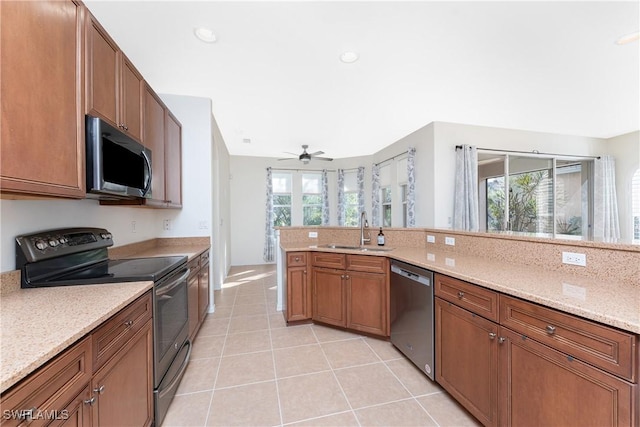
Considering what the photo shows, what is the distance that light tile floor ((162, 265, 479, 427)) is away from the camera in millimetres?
1583

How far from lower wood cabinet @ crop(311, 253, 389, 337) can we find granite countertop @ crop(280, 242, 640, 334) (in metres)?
0.59

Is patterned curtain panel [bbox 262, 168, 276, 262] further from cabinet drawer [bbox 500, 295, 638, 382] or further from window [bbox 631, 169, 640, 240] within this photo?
window [bbox 631, 169, 640, 240]

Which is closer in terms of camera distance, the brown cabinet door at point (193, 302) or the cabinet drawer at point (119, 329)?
the cabinet drawer at point (119, 329)

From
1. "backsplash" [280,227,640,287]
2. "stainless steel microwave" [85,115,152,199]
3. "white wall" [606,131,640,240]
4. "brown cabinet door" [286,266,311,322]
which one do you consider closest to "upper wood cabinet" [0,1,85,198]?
"stainless steel microwave" [85,115,152,199]

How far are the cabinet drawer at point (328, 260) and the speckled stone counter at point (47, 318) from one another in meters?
1.69

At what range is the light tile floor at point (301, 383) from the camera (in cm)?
158

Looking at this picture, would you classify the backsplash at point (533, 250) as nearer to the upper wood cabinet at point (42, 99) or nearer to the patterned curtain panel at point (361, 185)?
the upper wood cabinet at point (42, 99)

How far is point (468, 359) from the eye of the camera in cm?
152

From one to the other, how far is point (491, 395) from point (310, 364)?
1.33m

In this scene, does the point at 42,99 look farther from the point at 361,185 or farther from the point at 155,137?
→ the point at 361,185

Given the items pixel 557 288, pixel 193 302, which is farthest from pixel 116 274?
pixel 557 288

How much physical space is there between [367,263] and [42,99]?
244 centimetres

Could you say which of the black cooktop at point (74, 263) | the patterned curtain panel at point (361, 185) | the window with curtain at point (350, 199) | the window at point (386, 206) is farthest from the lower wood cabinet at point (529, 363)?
the window with curtain at point (350, 199)

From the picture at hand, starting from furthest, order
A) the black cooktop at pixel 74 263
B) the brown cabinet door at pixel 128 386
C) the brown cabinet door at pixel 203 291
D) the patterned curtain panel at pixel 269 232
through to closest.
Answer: the patterned curtain panel at pixel 269 232
the brown cabinet door at pixel 203 291
the black cooktop at pixel 74 263
the brown cabinet door at pixel 128 386
